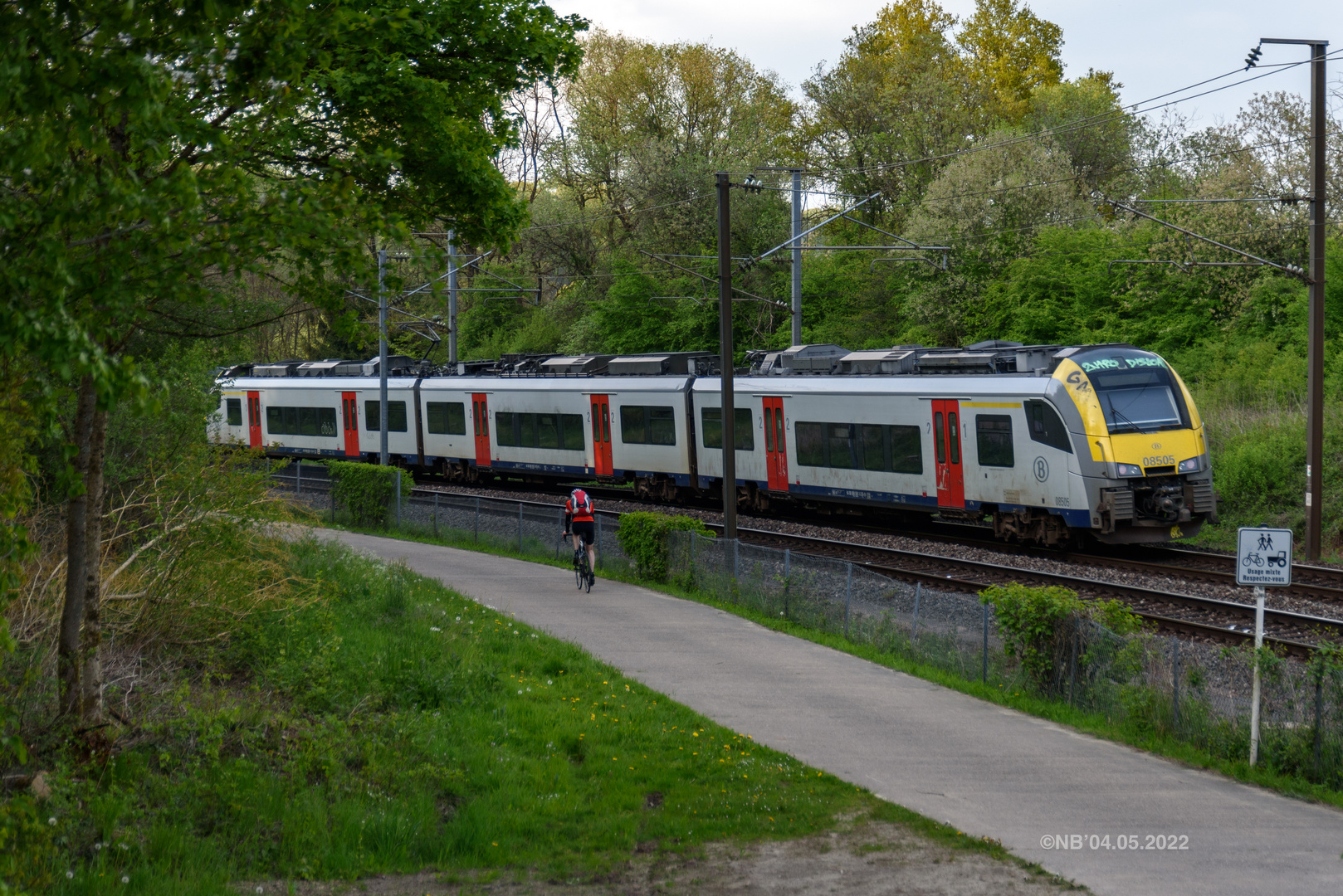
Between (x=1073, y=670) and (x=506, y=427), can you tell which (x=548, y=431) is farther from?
(x=1073, y=670)

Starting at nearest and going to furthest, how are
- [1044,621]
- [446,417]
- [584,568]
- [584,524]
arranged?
[1044,621] → [584,524] → [584,568] → [446,417]

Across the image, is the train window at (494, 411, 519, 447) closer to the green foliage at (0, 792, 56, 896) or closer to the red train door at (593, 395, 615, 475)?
the red train door at (593, 395, 615, 475)

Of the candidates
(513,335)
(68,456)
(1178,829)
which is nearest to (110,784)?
(68,456)

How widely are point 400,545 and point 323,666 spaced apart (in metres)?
14.4

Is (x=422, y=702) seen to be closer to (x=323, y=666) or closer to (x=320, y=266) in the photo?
(x=323, y=666)

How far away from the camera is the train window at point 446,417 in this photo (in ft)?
117

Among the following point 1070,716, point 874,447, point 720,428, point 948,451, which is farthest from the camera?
point 720,428

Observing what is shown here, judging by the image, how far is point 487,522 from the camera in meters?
25.4

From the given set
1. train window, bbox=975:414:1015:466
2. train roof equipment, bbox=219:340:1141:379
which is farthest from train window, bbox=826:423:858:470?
train window, bbox=975:414:1015:466

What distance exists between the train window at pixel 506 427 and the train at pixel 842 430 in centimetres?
5

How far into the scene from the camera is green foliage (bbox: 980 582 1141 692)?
39.1 ft

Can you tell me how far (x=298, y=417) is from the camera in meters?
41.2

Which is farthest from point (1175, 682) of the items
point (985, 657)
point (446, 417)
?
point (446, 417)

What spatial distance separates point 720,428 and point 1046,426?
900 cm
